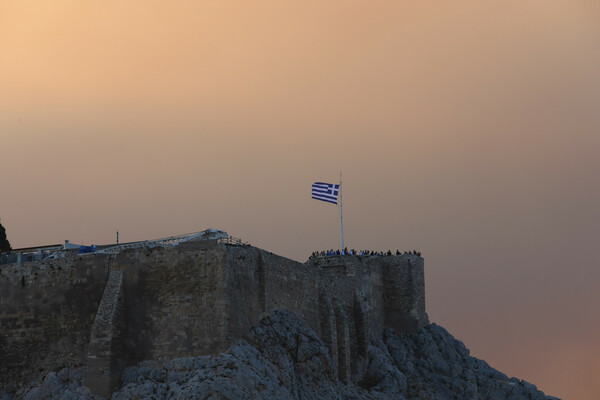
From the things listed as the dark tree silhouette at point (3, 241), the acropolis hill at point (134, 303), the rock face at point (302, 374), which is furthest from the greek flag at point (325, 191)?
the dark tree silhouette at point (3, 241)

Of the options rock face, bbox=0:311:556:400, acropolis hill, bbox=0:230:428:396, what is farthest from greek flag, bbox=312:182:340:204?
acropolis hill, bbox=0:230:428:396

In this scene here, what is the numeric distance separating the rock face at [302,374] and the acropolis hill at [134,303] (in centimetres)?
96

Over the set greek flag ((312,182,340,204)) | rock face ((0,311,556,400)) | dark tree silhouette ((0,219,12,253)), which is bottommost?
rock face ((0,311,556,400))

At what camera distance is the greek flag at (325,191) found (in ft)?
294

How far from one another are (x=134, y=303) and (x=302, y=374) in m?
12.0

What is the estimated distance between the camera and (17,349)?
68.4m

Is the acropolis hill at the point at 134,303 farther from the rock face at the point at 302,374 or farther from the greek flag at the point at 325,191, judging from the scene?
the greek flag at the point at 325,191

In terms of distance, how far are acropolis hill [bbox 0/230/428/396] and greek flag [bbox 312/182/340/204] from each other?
15187 millimetres

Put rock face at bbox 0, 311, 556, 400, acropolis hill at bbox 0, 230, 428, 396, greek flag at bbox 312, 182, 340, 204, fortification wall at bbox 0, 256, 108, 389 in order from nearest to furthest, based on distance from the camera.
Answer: rock face at bbox 0, 311, 556, 400 < acropolis hill at bbox 0, 230, 428, 396 < fortification wall at bbox 0, 256, 108, 389 < greek flag at bbox 312, 182, 340, 204

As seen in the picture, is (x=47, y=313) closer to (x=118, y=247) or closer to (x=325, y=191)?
(x=118, y=247)

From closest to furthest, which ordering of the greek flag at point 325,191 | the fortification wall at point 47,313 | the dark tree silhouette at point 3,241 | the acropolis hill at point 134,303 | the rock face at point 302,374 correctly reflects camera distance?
the rock face at point 302,374 → the acropolis hill at point 134,303 → the fortification wall at point 47,313 → the dark tree silhouette at point 3,241 → the greek flag at point 325,191

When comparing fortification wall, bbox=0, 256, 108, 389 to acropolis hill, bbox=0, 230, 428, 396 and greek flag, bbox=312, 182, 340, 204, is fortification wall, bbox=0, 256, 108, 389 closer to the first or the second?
acropolis hill, bbox=0, 230, 428, 396

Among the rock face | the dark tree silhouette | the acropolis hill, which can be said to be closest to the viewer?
the rock face

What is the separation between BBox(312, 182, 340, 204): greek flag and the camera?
89750 mm
